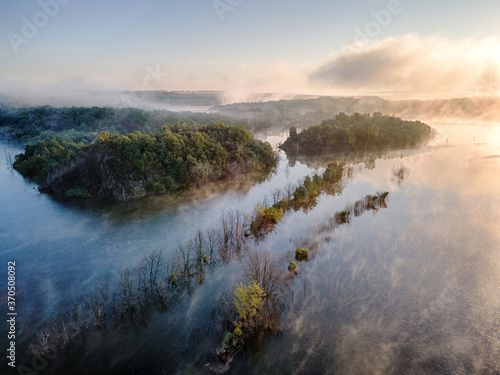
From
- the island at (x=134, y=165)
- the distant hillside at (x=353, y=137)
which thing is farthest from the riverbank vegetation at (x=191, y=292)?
the distant hillside at (x=353, y=137)

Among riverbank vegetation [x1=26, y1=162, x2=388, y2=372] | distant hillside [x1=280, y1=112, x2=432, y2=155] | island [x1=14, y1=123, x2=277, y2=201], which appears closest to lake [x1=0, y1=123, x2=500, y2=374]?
riverbank vegetation [x1=26, y1=162, x2=388, y2=372]

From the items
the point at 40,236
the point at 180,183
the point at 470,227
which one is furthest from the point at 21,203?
the point at 470,227

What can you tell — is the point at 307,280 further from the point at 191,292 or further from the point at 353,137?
the point at 353,137

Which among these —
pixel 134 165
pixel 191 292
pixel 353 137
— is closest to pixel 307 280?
pixel 191 292

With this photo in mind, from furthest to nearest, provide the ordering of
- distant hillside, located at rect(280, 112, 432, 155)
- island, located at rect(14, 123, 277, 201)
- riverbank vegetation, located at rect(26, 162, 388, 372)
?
distant hillside, located at rect(280, 112, 432, 155) < island, located at rect(14, 123, 277, 201) < riverbank vegetation, located at rect(26, 162, 388, 372)

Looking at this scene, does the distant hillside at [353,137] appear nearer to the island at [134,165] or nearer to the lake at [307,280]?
the island at [134,165]

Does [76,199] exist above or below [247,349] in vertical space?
above

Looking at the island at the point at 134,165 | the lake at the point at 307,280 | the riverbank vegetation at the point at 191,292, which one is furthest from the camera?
the island at the point at 134,165

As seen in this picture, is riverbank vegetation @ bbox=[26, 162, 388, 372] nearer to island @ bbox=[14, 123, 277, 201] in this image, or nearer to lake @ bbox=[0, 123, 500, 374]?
lake @ bbox=[0, 123, 500, 374]

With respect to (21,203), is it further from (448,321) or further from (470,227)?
(470,227)
